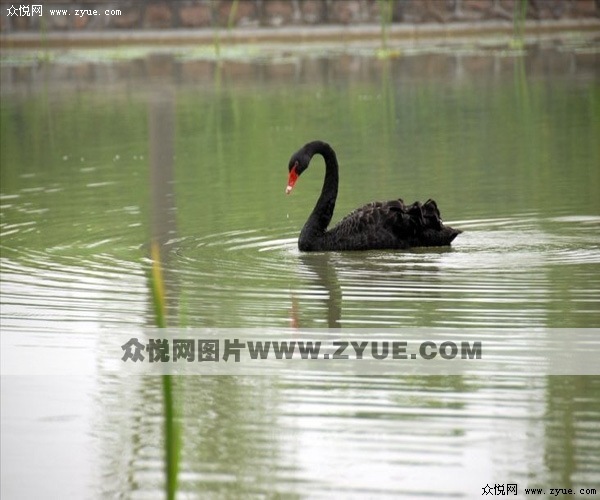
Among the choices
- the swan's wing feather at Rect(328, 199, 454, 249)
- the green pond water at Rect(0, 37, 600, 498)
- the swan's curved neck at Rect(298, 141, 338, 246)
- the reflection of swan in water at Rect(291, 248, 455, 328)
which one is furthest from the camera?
the swan's curved neck at Rect(298, 141, 338, 246)

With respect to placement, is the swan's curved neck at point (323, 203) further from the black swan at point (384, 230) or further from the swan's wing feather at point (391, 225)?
the swan's wing feather at point (391, 225)

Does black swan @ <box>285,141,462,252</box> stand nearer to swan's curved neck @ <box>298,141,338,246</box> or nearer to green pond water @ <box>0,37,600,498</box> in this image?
swan's curved neck @ <box>298,141,338,246</box>

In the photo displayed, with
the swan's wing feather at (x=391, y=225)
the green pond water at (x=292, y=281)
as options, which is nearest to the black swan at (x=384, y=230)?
the swan's wing feather at (x=391, y=225)

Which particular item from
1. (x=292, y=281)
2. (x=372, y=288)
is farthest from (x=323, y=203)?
(x=372, y=288)

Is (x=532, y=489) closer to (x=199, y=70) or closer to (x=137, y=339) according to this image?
(x=137, y=339)

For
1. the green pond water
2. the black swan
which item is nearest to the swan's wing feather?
the black swan

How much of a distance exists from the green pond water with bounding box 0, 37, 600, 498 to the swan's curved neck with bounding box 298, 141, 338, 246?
0.70 feet

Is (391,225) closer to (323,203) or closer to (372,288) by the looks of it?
(323,203)

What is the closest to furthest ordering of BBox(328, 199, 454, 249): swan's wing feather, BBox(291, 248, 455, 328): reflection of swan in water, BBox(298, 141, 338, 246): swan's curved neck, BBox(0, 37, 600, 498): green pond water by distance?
BBox(0, 37, 600, 498): green pond water, BBox(291, 248, 455, 328): reflection of swan in water, BBox(328, 199, 454, 249): swan's wing feather, BBox(298, 141, 338, 246): swan's curved neck

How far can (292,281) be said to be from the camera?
7.12 metres

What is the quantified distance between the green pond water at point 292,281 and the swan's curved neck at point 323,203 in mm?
213

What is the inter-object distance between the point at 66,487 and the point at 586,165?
7597mm

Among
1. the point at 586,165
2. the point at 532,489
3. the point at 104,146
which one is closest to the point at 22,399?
the point at 532,489

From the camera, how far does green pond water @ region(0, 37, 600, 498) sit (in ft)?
13.9
